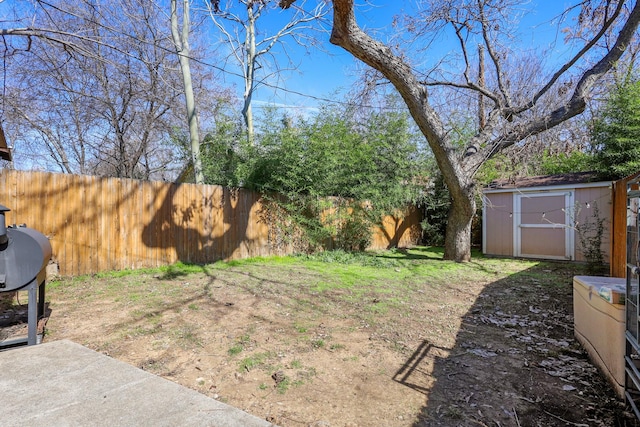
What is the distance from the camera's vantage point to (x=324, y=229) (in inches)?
329

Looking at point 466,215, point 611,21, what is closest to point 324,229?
point 466,215

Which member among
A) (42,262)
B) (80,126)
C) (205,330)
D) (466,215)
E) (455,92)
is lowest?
(205,330)

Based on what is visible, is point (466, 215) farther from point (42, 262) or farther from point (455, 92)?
point (42, 262)

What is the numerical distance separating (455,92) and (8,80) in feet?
38.7

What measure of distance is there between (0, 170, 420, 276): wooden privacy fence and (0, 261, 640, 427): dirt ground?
2.05 ft

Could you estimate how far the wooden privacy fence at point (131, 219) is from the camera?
4742 mm

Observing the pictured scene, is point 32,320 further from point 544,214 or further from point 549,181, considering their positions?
point 549,181

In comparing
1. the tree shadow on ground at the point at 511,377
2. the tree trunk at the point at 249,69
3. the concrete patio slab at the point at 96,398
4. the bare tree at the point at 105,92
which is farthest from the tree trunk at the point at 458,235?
the bare tree at the point at 105,92

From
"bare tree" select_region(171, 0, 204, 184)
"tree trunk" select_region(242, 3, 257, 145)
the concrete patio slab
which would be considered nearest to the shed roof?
"tree trunk" select_region(242, 3, 257, 145)

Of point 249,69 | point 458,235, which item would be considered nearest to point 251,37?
point 249,69

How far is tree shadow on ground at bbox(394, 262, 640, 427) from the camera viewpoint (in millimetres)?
1977

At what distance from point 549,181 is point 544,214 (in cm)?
90

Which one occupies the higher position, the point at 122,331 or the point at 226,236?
the point at 226,236

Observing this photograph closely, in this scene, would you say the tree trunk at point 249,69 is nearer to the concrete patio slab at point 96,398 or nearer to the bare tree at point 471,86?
the bare tree at point 471,86
